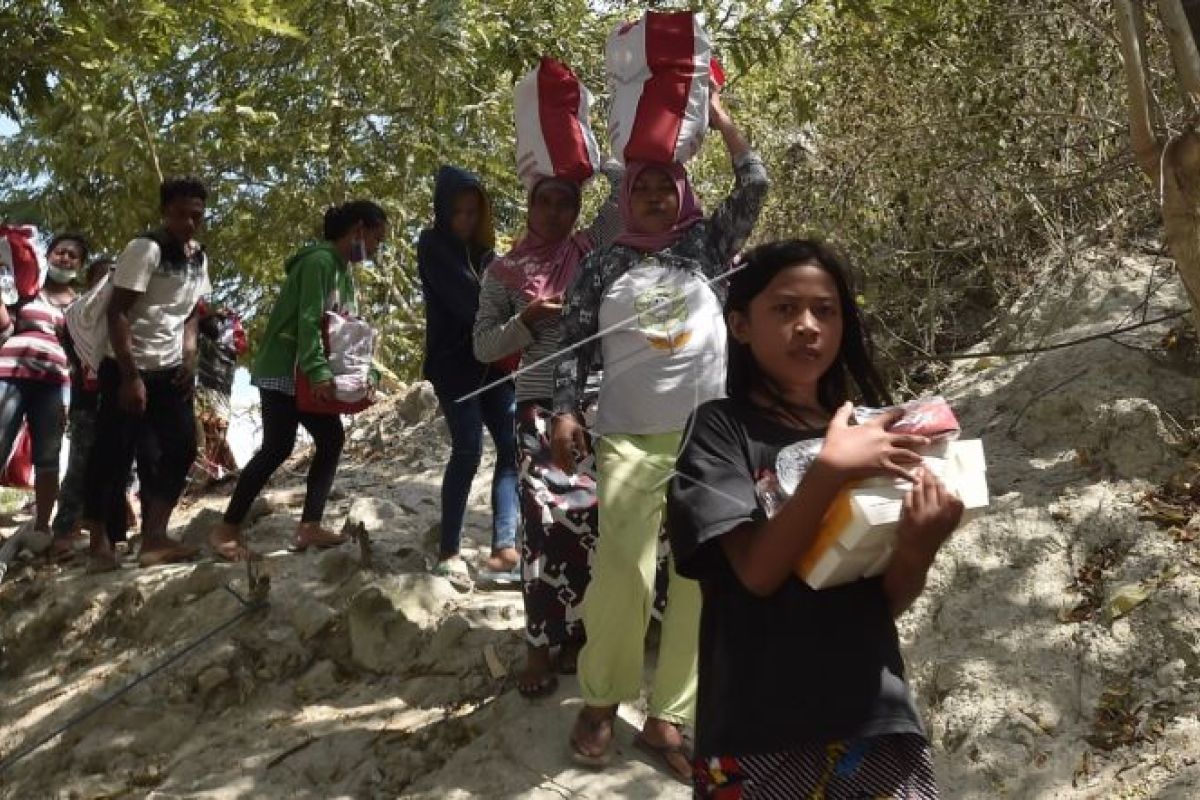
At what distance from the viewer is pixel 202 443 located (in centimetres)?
858

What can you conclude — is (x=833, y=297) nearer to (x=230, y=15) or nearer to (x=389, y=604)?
(x=389, y=604)

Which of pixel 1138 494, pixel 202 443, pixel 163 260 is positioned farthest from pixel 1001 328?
pixel 202 443

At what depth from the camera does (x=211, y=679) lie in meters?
5.03

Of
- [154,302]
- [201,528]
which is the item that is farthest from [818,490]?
[201,528]

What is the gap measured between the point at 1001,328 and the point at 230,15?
402 centimetres

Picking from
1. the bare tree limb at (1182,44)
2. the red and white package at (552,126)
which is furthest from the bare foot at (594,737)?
the bare tree limb at (1182,44)

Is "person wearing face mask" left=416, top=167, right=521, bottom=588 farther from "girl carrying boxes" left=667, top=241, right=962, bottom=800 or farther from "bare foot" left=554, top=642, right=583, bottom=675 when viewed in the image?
"girl carrying boxes" left=667, top=241, right=962, bottom=800

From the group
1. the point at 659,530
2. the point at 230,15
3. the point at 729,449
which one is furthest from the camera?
the point at 230,15

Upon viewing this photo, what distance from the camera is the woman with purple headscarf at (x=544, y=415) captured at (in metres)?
4.16

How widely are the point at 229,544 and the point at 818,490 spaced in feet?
15.1

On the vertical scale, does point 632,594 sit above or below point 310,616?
above

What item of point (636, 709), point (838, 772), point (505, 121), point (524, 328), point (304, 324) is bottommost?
point (636, 709)

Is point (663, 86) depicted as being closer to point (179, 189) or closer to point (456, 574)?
point (456, 574)

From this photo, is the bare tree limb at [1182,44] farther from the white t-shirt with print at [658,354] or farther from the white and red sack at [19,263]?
the white and red sack at [19,263]
